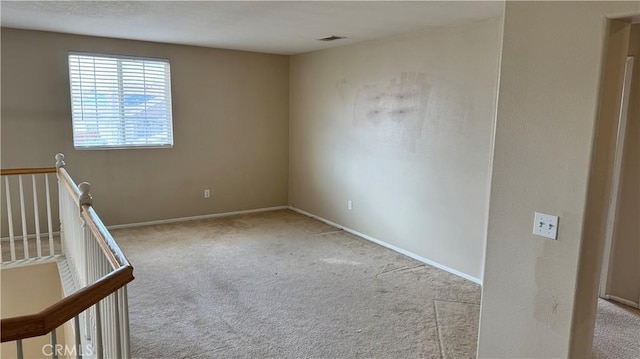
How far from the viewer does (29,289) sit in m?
3.95

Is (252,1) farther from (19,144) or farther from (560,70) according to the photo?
(19,144)

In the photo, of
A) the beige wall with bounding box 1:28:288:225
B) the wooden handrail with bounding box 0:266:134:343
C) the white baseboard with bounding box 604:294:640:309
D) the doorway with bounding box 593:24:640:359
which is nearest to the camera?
the wooden handrail with bounding box 0:266:134:343

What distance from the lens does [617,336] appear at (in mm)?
2898

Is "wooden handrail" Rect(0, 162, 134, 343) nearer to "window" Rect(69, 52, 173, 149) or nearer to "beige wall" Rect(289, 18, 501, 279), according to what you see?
"beige wall" Rect(289, 18, 501, 279)

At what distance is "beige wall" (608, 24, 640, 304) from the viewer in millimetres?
3240

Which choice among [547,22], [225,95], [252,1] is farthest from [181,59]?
[547,22]

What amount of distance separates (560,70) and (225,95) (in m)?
4.78

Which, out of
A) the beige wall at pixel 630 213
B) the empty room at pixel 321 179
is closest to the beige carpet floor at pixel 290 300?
the empty room at pixel 321 179

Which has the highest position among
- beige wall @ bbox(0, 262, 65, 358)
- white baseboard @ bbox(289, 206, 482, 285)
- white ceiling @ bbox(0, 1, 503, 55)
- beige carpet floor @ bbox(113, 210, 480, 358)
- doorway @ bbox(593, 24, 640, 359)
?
white ceiling @ bbox(0, 1, 503, 55)

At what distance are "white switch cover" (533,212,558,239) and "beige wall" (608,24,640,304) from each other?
2.03m

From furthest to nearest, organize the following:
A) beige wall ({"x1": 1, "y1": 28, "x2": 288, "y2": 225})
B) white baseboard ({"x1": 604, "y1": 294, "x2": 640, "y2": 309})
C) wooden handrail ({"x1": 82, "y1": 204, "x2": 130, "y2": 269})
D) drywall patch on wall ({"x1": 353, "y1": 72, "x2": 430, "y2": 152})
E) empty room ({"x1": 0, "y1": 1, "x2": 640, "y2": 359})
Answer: beige wall ({"x1": 1, "y1": 28, "x2": 288, "y2": 225})
drywall patch on wall ({"x1": 353, "y1": 72, "x2": 430, "y2": 152})
white baseboard ({"x1": 604, "y1": 294, "x2": 640, "y2": 309})
empty room ({"x1": 0, "y1": 1, "x2": 640, "y2": 359})
wooden handrail ({"x1": 82, "y1": 204, "x2": 130, "y2": 269})

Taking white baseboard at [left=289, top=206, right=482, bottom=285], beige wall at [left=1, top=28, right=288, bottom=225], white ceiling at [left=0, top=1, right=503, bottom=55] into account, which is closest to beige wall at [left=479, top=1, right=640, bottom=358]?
white ceiling at [left=0, top=1, right=503, bottom=55]

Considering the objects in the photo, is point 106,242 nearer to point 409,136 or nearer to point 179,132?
point 409,136

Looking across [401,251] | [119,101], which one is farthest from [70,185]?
[401,251]
